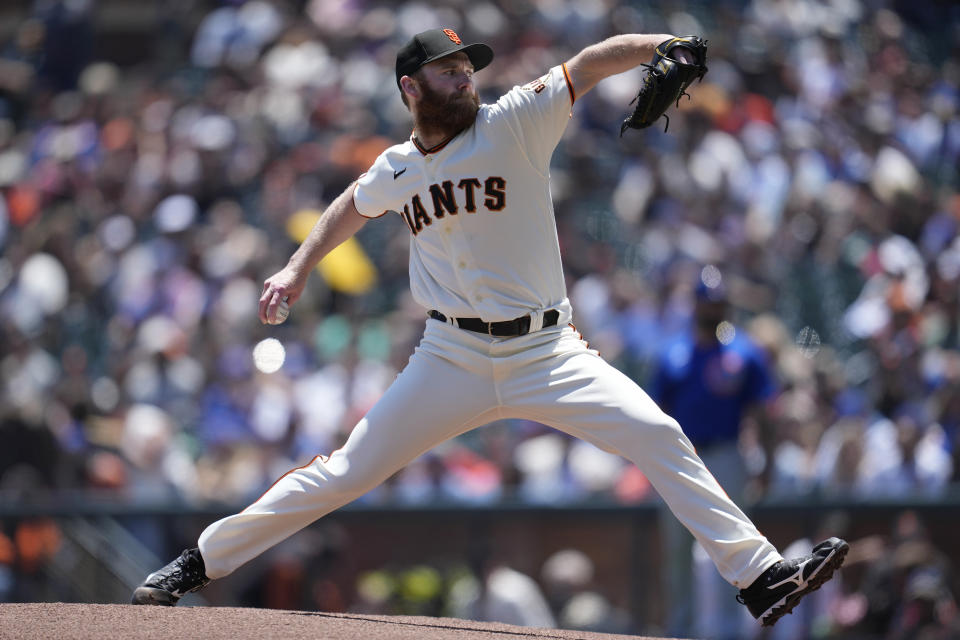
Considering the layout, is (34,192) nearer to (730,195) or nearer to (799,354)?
(730,195)

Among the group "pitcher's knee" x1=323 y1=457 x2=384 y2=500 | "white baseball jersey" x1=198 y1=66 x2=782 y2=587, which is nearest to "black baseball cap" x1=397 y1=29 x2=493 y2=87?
"white baseball jersey" x1=198 y1=66 x2=782 y2=587

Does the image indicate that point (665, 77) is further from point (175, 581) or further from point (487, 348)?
point (175, 581)

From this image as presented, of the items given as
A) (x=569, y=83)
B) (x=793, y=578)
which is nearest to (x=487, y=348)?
(x=569, y=83)

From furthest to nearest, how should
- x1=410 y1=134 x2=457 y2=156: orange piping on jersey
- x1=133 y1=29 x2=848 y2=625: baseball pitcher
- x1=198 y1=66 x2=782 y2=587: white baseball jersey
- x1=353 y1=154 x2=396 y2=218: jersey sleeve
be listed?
x1=353 y1=154 x2=396 y2=218: jersey sleeve
x1=410 y1=134 x2=457 y2=156: orange piping on jersey
x1=198 y1=66 x2=782 y2=587: white baseball jersey
x1=133 y1=29 x2=848 y2=625: baseball pitcher

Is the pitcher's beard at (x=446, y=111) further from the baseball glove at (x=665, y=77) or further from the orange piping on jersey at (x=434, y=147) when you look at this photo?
the baseball glove at (x=665, y=77)

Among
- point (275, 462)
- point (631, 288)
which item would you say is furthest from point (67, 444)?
point (631, 288)

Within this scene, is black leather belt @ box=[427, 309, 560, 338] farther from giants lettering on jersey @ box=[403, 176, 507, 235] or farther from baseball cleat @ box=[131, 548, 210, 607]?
baseball cleat @ box=[131, 548, 210, 607]
